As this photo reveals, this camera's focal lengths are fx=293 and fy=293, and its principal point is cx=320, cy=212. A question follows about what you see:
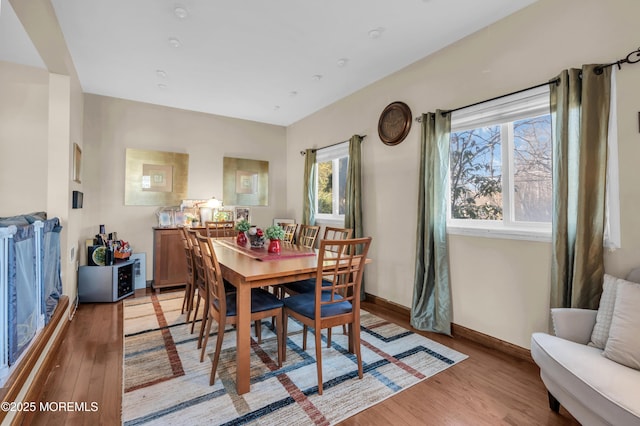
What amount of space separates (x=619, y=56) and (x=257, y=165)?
15.2ft

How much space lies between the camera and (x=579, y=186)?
6.30ft

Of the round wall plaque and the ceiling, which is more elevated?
the ceiling

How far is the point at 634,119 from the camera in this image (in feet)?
5.92

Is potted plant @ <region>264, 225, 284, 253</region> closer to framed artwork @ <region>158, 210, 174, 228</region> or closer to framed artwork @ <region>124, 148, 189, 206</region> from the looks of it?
framed artwork @ <region>158, 210, 174, 228</region>

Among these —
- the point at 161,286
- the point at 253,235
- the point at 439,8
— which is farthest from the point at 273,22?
the point at 161,286

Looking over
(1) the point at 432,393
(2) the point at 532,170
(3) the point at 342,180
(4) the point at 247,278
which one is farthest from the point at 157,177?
(2) the point at 532,170

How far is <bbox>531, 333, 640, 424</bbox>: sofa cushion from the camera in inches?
46.7

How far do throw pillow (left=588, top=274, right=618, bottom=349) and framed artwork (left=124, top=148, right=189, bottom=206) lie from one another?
192 inches

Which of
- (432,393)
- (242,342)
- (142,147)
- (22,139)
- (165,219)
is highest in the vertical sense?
(142,147)

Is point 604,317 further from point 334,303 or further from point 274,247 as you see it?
point 274,247

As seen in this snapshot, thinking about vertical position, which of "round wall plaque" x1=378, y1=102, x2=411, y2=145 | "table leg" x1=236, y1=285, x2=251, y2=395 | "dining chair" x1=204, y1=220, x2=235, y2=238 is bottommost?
"table leg" x1=236, y1=285, x2=251, y2=395

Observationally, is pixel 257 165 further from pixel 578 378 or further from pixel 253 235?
pixel 578 378

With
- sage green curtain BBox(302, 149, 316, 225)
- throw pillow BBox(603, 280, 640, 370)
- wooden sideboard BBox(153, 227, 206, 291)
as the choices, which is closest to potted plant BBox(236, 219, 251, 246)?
wooden sideboard BBox(153, 227, 206, 291)

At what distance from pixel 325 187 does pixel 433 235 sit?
218 centimetres
